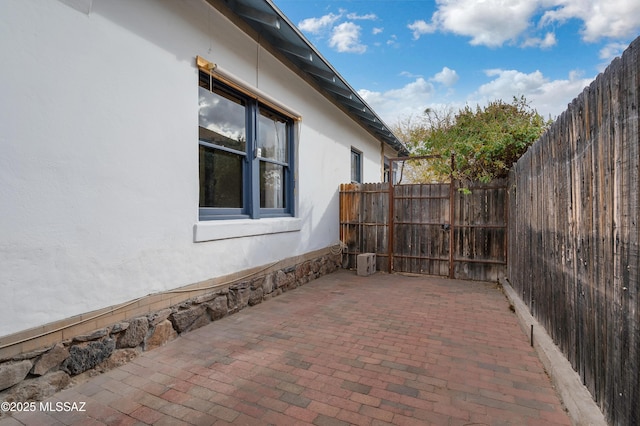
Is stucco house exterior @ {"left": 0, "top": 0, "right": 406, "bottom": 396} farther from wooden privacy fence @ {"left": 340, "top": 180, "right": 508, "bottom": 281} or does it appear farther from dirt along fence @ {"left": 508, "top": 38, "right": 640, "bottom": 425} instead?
dirt along fence @ {"left": 508, "top": 38, "right": 640, "bottom": 425}

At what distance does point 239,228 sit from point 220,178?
0.72 meters

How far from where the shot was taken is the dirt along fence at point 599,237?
4.69ft

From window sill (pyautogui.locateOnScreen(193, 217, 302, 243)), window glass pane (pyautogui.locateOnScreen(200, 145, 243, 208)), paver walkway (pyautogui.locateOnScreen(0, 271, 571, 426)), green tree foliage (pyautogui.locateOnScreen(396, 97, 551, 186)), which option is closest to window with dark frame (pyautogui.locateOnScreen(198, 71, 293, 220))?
window glass pane (pyautogui.locateOnScreen(200, 145, 243, 208))

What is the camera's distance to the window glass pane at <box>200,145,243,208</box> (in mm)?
3811

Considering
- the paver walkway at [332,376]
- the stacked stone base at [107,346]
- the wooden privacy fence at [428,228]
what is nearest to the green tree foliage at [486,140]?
the wooden privacy fence at [428,228]

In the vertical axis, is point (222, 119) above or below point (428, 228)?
above

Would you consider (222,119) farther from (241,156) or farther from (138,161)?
(138,161)

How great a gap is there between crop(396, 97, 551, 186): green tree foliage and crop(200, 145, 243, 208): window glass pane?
14.0 feet

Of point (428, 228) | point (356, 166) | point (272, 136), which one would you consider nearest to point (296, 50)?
point (272, 136)

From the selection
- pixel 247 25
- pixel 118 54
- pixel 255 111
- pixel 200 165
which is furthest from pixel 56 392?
pixel 247 25

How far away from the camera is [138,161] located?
2889 millimetres

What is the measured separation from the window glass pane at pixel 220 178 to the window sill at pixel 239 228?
0.29m

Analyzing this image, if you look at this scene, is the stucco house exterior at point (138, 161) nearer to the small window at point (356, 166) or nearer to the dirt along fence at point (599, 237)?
the dirt along fence at point (599, 237)

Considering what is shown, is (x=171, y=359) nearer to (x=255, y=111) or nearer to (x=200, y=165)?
(x=200, y=165)
